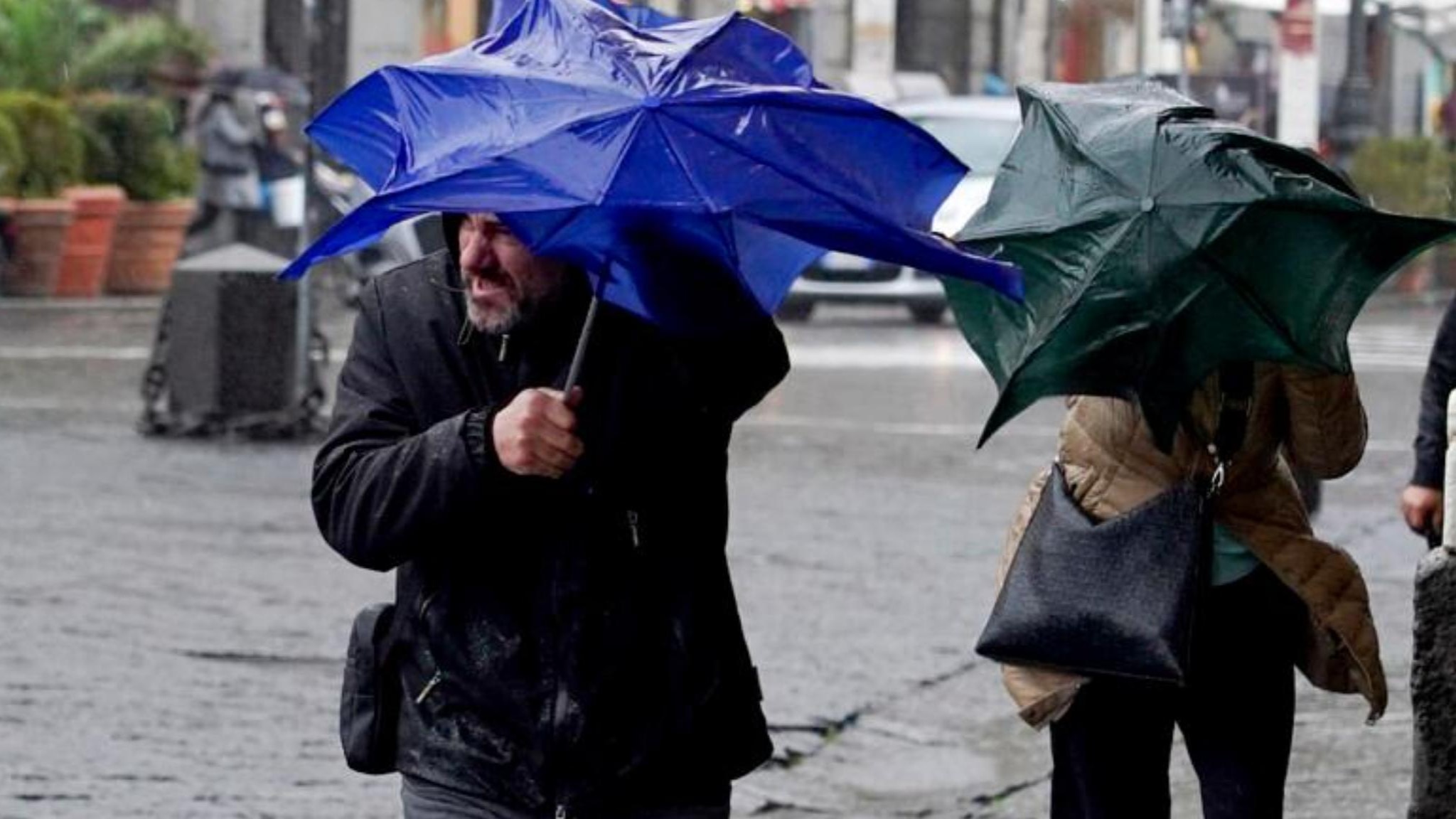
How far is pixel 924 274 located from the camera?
25547mm

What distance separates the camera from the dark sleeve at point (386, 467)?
165 inches

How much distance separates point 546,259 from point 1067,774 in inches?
73.4

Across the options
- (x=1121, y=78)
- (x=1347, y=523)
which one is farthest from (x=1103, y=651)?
(x=1347, y=523)

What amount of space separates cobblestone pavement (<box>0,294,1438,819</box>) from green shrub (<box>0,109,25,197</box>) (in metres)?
7.77

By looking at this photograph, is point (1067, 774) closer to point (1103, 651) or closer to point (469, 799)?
point (1103, 651)

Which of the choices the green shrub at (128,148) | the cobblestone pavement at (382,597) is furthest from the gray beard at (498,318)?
the green shrub at (128,148)

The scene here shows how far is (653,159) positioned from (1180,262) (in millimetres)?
1473

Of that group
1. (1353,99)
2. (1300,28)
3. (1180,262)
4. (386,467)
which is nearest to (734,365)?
(386,467)

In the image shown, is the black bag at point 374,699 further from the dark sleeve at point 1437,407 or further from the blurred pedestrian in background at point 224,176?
the blurred pedestrian in background at point 224,176

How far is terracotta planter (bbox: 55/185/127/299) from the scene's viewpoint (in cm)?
2588

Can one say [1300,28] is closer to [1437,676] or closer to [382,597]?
[382,597]

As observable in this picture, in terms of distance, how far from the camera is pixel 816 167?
4012mm

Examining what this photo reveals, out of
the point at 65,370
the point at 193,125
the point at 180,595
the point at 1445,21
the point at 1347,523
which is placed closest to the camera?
the point at 180,595

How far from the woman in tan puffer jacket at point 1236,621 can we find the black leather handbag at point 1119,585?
0.04m
